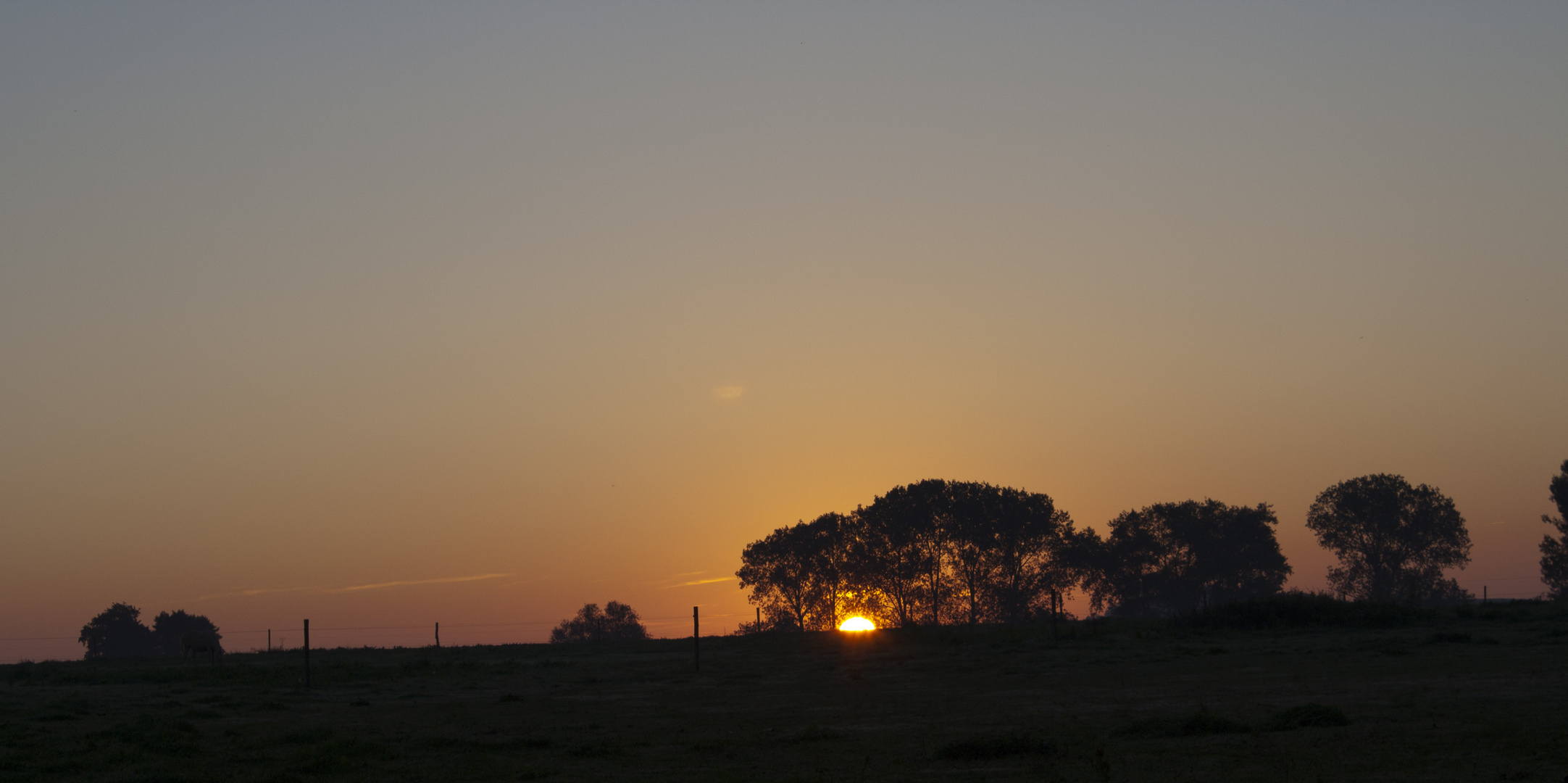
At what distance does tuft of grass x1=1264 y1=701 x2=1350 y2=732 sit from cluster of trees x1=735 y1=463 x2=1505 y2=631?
83.5 m

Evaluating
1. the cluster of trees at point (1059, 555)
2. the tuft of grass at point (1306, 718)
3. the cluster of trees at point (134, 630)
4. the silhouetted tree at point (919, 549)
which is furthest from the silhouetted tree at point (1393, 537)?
the cluster of trees at point (134, 630)

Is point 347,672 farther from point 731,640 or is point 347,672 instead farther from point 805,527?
point 805,527

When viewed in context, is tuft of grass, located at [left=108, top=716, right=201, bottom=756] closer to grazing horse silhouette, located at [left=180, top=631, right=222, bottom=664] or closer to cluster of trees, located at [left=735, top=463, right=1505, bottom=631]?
grazing horse silhouette, located at [left=180, top=631, right=222, bottom=664]

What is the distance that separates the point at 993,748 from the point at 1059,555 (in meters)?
92.1

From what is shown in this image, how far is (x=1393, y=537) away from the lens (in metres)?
110

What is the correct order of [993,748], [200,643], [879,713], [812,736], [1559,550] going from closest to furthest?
[993,748]
[812,736]
[879,713]
[200,643]
[1559,550]

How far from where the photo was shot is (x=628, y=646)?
6119cm

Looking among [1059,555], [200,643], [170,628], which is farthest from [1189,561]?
[170,628]

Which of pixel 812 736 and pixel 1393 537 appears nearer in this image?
pixel 812 736

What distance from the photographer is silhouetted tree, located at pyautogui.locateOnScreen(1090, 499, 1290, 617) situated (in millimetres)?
110688

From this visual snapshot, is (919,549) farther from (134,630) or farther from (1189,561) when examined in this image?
(134,630)

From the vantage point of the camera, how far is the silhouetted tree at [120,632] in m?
134

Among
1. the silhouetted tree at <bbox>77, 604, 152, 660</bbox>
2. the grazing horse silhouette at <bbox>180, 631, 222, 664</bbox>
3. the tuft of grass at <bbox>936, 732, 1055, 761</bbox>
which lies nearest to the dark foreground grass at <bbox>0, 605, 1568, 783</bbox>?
the tuft of grass at <bbox>936, 732, 1055, 761</bbox>

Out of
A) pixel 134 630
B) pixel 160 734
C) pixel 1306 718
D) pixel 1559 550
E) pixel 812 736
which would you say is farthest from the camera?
pixel 134 630
